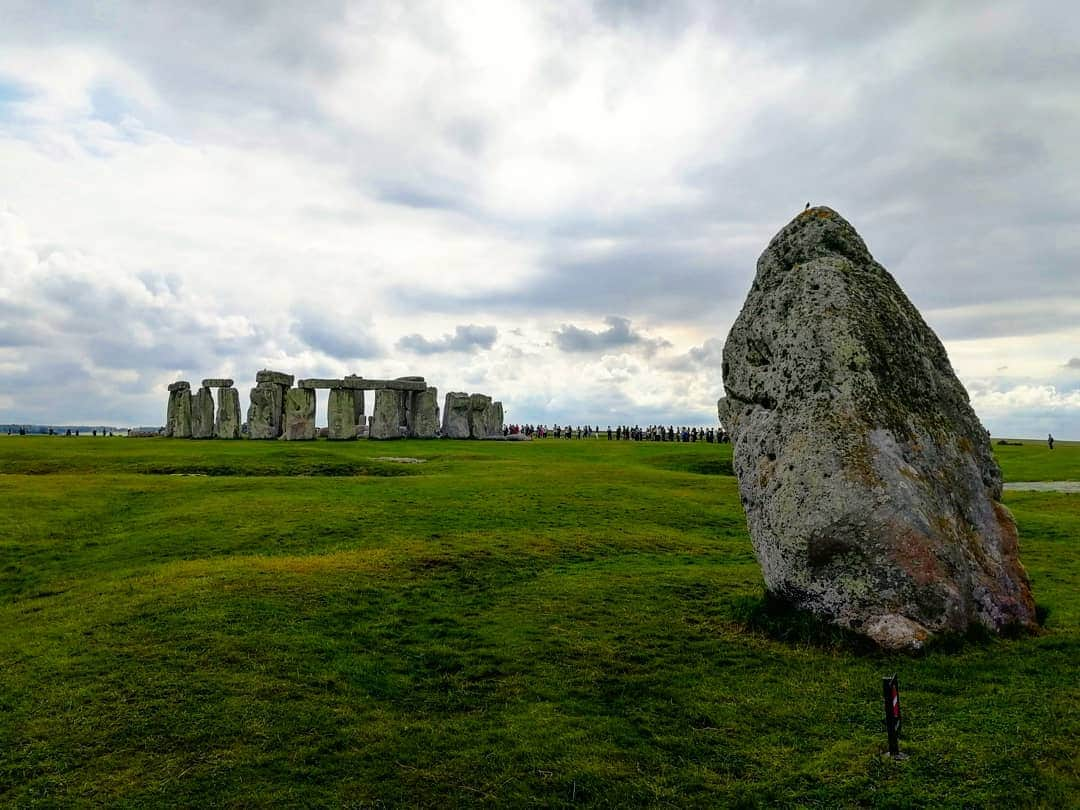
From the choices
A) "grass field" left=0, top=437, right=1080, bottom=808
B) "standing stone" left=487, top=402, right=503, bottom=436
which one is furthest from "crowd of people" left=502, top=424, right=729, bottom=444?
"grass field" left=0, top=437, right=1080, bottom=808

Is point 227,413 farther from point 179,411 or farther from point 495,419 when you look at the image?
point 495,419

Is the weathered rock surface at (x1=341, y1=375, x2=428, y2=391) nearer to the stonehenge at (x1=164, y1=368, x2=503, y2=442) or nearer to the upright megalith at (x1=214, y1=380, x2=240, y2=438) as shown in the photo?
the stonehenge at (x1=164, y1=368, x2=503, y2=442)

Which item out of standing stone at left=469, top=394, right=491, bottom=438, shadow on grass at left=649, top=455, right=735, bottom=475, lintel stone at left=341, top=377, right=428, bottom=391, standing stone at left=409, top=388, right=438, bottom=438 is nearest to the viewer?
shadow on grass at left=649, top=455, right=735, bottom=475

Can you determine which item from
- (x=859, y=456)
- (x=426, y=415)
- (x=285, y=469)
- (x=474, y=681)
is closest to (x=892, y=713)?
(x=859, y=456)

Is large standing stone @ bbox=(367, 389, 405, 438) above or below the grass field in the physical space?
above

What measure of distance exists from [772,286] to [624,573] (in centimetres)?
666

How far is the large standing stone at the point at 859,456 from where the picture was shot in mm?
10883

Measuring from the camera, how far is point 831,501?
36.5 ft

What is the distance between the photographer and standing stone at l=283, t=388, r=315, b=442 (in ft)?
181

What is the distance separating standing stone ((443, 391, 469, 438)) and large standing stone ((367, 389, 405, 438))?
186 inches

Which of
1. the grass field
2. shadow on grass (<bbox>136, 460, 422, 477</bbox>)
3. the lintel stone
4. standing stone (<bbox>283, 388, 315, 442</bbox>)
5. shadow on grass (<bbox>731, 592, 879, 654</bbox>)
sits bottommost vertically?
the grass field

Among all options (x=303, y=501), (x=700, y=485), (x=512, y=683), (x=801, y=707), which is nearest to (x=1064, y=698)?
(x=801, y=707)

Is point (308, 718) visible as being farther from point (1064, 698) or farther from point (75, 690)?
point (1064, 698)

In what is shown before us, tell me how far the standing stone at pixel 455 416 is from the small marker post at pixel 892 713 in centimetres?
5459
